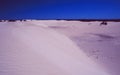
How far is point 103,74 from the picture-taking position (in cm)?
446

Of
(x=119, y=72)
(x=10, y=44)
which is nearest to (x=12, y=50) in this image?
(x=10, y=44)

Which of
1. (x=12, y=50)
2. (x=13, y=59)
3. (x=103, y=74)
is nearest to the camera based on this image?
(x=103, y=74)

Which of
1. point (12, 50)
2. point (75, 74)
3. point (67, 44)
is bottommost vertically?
point (75, 74)

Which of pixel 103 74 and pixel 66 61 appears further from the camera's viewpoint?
pixel 66 61

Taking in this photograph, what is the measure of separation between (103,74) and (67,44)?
2.98m

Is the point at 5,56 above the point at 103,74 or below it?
above

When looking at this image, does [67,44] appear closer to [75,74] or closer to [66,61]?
[66,61]

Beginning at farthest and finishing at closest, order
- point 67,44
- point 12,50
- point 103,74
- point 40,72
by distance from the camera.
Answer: point 67,44, point 12,50, point 103,74, point 40,72

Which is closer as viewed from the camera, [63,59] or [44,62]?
[44,62]

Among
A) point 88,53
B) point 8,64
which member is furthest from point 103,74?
point 8,64

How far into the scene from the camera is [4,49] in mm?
5980

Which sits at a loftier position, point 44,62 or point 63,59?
point 63,59

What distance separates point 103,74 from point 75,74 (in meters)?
0.62

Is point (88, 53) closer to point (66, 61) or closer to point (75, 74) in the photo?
point (66, 61)
